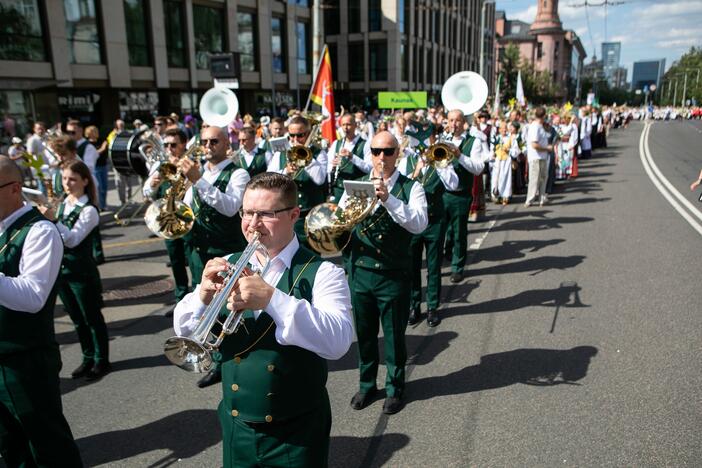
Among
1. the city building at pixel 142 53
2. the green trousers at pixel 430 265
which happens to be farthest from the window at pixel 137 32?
the green trousers at pixel 430 265

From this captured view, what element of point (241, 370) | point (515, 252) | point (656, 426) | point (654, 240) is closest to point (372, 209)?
point (241, 370)

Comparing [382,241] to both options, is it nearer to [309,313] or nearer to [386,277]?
[386,277]

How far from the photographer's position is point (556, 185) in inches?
591

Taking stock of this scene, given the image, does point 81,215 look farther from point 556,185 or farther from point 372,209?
point 556,185

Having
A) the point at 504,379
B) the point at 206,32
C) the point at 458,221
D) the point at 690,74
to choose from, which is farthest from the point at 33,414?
the point at 690,74

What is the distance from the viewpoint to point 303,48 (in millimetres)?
34344

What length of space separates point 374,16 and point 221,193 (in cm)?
4359

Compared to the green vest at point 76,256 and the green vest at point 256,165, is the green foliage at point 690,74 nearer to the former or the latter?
the green vest at point 256,165

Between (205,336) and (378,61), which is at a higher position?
(378,61)

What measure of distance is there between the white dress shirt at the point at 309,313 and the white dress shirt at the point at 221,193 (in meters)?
2.34

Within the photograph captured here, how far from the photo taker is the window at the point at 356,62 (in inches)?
1770

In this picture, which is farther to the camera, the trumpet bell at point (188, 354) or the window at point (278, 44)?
the window at point (278, 44)

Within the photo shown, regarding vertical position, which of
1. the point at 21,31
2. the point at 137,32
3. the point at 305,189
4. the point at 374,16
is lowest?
the point at 305,189

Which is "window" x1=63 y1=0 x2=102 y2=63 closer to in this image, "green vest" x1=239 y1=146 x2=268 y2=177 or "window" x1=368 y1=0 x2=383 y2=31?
"green vest" x1=239 y1=146 x2=268 y2=177
